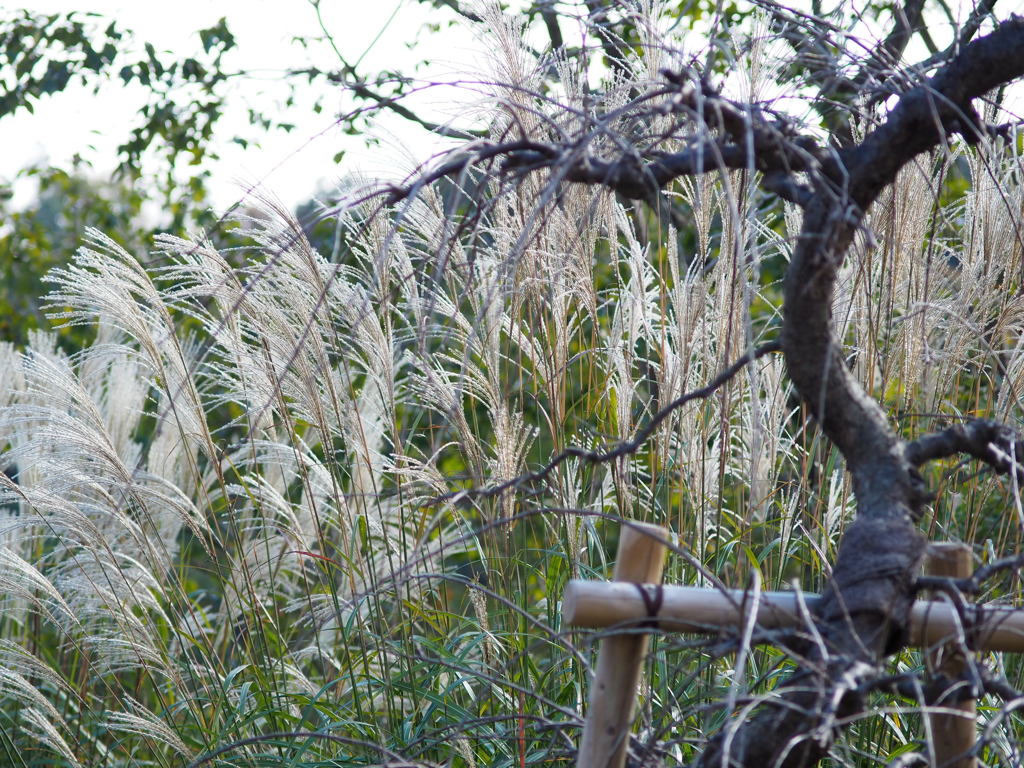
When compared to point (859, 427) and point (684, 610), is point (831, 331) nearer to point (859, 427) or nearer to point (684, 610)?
point (859, 427)

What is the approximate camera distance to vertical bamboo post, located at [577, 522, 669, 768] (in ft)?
3.97

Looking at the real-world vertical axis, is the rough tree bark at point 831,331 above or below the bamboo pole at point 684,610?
A: above

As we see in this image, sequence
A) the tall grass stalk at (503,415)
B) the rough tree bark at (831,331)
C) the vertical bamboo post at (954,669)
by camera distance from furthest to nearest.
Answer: the tall grass stalk at (503,415) < the vertical bamboo post at (954,669) < the rough tree bark at (831,331)

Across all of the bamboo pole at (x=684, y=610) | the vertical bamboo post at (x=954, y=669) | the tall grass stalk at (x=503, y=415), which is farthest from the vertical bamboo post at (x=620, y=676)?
the tall grass stalk at (x=503, y=415)

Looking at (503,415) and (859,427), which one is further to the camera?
(503,415)

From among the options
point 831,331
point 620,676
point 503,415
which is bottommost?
point 620,676

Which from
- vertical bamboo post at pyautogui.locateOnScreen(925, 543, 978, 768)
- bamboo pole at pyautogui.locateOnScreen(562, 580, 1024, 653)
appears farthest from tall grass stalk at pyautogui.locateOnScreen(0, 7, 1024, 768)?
bamboo pole at pyautogui.locateOnScreen(562, 580, 1024, 653)

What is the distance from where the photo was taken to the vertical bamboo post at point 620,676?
3.97 ft

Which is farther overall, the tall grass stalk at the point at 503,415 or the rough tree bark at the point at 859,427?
the tall grass stalk at the point at 503,415

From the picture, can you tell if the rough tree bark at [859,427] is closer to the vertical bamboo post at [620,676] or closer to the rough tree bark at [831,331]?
the rough tree bark at [831,331]

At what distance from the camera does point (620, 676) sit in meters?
1.22

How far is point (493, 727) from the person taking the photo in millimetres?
2238

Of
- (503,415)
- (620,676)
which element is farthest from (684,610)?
(503,415)

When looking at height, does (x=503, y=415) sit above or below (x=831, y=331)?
below
